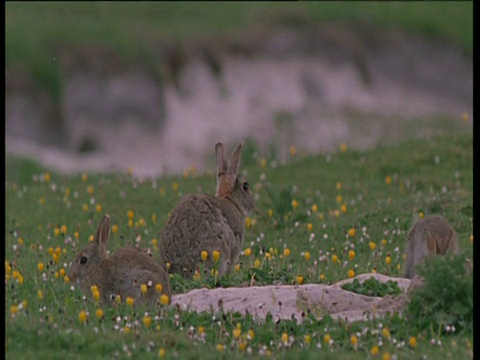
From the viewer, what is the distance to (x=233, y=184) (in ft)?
39.8

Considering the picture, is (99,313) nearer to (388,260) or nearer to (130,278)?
(130,278)

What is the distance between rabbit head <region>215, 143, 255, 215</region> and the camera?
477 inches

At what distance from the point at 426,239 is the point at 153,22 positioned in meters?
15.7

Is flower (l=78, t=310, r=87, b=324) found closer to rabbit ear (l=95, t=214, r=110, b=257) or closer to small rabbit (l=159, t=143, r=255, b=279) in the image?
rabbit ear (l=95, t=214, r=110, b=257)

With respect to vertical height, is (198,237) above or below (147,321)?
above

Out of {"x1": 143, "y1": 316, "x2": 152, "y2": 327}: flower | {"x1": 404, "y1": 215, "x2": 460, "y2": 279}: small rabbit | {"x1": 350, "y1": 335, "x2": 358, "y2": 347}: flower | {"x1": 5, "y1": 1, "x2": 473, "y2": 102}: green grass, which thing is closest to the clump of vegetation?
{"x1": 350, "y1": 335, "x2": 358, "y2": 347}: flower

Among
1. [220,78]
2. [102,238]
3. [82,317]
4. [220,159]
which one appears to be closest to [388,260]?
[220,159]

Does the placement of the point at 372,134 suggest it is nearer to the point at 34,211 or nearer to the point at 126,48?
the point at 126,48

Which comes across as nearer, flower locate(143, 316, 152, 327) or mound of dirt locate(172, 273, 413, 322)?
flower locate(143, 316, 152, 327)

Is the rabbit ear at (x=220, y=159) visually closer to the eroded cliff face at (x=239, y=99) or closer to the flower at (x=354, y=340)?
the flower at (x=354, y=340)

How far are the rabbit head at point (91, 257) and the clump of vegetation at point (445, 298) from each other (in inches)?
122

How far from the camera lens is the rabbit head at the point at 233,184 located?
1211 centimetres

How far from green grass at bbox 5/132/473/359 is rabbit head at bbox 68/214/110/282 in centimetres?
21

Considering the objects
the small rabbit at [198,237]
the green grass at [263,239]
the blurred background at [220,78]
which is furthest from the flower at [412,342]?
the blurred background at [220,78]
